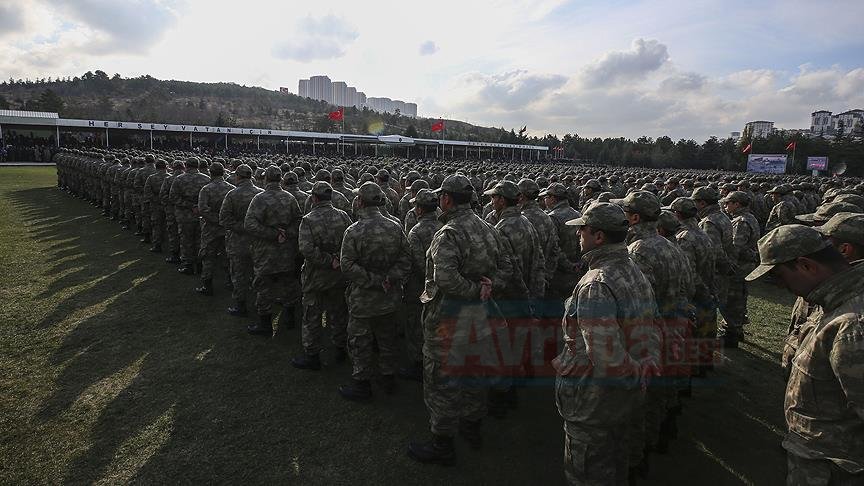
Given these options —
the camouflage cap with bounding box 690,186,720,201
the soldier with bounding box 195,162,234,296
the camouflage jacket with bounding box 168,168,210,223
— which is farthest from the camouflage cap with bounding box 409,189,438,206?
the camouflage jacket with bounding box 168,168,210,223

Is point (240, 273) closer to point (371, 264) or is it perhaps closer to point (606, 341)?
point (371, 264)

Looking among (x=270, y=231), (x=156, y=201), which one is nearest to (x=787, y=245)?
(x=270, y=231)

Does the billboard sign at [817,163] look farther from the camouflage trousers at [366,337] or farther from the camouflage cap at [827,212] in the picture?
the camouflage trousers at [366,337]

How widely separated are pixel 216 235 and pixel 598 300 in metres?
8.06

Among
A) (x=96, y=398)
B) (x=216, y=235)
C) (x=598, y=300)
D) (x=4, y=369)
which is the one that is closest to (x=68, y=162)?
(x=216, y=235)

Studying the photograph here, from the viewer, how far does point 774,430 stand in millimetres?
5129

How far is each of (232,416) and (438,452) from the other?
7.86 ft

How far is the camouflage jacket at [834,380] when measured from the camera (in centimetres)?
210

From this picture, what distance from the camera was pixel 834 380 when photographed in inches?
90.0

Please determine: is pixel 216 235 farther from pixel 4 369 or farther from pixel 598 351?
pixel 598 351

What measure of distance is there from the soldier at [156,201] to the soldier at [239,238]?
15.2 ft

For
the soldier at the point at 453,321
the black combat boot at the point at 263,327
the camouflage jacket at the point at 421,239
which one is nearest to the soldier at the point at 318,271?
the camouflage jacket at the point at 421,239

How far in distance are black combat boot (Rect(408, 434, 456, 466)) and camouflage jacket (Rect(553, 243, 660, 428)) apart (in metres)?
1.54

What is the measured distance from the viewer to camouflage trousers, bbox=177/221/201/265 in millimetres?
10125
